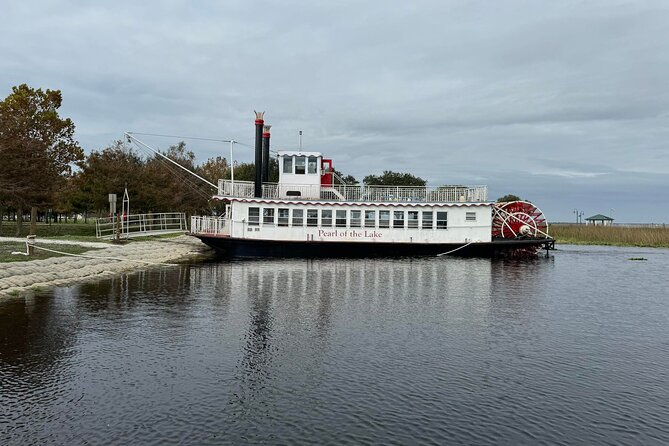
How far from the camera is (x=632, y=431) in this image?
7.62m

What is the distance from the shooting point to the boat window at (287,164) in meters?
35.4

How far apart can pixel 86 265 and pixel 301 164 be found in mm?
16575

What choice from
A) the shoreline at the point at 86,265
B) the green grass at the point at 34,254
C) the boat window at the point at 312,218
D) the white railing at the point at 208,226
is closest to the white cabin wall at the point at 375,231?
the boat window at the point at 312,218

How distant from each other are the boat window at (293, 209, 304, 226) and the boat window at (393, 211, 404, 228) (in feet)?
20.2

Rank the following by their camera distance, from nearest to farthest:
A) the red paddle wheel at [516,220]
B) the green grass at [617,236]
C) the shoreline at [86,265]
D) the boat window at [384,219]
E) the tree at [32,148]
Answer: the shoreline at [86,265] → the tree at [32,148] → the boat window at [384,219] → the red paddle wheel at [516,220] → the green grass at [617,236]

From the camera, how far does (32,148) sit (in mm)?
33469

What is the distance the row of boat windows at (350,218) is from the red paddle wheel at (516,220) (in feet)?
15.0

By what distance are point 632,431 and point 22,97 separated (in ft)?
151

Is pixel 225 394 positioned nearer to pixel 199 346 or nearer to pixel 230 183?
pixel 199 346

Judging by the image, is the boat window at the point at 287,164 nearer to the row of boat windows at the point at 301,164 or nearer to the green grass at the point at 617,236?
the row of boat windows at the point at 301,164

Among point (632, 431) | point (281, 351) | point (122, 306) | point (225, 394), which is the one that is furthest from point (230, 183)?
point (632, 431)

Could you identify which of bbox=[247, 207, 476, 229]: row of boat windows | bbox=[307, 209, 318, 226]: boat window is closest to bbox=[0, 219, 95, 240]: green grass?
bbox=[247, 207, 476, 229]: row of boat windows

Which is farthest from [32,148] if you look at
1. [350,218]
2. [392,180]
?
[392,180]

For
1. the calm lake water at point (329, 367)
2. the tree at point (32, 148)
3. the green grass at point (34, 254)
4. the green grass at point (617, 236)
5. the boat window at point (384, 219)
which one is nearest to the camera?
the calm lake water at point (329, 367)
